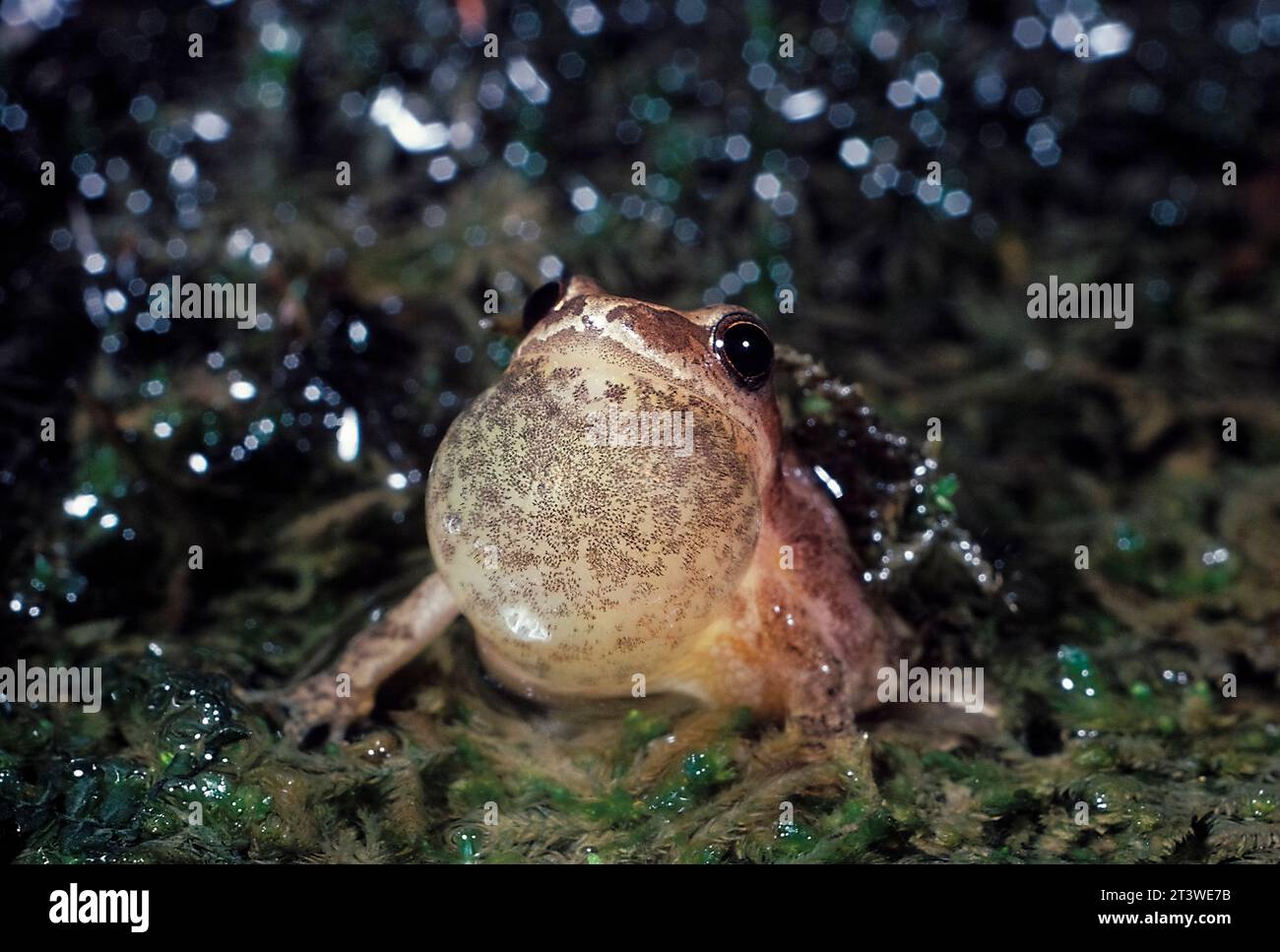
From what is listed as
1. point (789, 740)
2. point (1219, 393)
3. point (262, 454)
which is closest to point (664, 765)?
point (789, 740)

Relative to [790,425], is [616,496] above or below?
below

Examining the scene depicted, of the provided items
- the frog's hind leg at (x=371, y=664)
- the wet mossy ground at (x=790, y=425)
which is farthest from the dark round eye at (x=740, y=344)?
the frog's hind leg at (x=371, y=664)

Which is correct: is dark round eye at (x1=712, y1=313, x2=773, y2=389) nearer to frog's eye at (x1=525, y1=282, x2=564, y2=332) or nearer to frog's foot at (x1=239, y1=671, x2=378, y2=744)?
frog's eye at (x1=525, y1=282, x2=564, y2=332)

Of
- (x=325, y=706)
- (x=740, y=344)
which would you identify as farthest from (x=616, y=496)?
(x=325, y=706)

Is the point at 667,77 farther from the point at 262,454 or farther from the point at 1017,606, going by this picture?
the point at 1017,606

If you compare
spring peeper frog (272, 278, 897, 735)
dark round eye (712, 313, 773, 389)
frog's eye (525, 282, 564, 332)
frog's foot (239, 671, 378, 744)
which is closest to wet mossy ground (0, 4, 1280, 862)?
frog's foot (239, 671, 378, 744)

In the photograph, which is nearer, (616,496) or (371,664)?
(616,496)

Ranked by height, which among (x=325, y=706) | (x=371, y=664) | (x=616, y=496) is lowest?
(x=325, y=706)

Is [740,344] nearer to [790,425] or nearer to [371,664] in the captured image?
[790,425]
